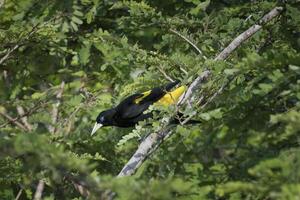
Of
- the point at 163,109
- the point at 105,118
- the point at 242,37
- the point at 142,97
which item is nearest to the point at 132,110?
the point at 142,97

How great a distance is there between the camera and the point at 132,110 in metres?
4.76

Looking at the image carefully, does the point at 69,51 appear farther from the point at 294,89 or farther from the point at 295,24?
the point at 294,89

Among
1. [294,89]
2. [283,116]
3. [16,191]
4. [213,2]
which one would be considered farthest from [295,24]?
[16,191]

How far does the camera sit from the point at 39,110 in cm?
498

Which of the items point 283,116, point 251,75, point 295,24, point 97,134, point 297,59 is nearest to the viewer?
point 283,116

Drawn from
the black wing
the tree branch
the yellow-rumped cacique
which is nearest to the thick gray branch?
the tree branch

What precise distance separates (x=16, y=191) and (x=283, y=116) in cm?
376

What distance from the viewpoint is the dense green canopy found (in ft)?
7.02

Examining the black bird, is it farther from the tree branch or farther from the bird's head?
the tree branch

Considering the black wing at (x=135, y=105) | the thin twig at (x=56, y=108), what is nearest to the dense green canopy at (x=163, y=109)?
the thin twig at (x=56, y=108)

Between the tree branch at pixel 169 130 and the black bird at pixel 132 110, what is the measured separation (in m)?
0.79

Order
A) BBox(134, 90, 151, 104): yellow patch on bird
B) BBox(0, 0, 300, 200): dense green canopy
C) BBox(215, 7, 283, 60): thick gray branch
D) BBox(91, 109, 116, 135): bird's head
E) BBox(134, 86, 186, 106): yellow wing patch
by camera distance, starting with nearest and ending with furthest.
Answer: BBox(0, 0, 300, 200): dense green canopy
BBox(215, 7, 283, 60): thick gray branch
BBox(134, 86, 186, 106): yellow wing patch
BBox(134, 90, 151, 104): yellow patch on bird
BBox(91, 109, 116, 135): bird's head

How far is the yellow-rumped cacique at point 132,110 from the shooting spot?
4453 mm

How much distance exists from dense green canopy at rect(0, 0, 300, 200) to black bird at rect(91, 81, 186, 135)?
11 cm
